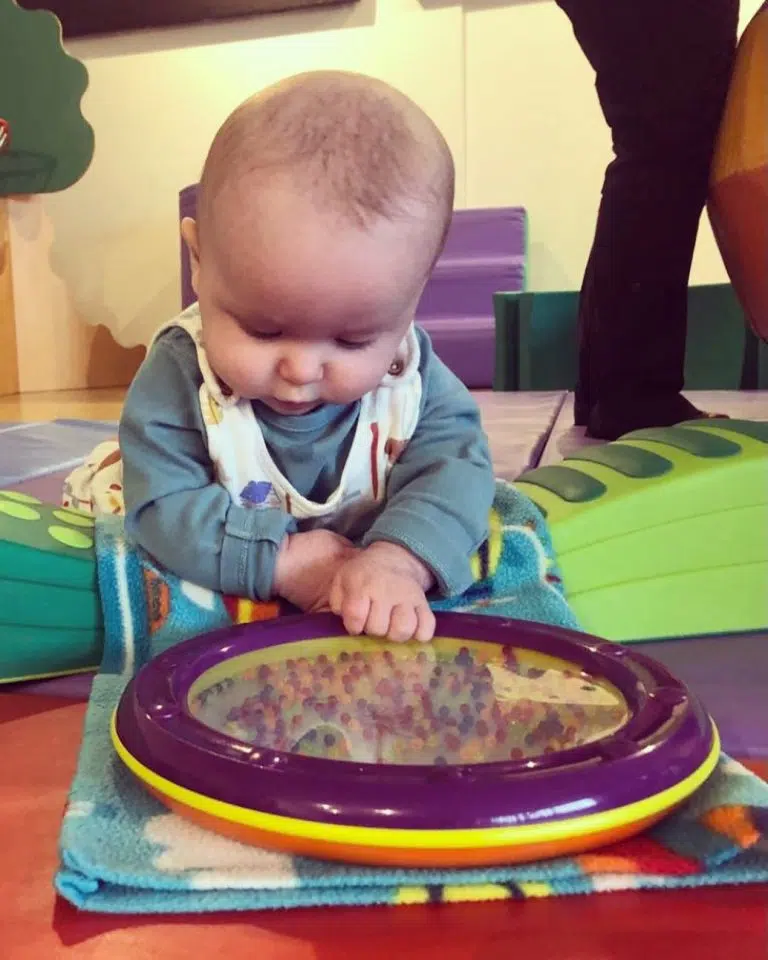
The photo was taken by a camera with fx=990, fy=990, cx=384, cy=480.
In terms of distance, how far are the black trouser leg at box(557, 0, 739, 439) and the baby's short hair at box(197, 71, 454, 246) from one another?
2.14ft

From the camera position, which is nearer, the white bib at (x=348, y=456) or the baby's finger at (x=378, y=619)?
the baby's finger at (x=378, y=619)

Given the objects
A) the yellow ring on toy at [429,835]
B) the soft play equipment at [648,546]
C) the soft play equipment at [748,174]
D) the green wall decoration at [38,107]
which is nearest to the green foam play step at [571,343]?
the soft play equipment at [748,174]

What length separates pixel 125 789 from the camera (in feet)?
1.52

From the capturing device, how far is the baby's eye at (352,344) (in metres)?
0.62

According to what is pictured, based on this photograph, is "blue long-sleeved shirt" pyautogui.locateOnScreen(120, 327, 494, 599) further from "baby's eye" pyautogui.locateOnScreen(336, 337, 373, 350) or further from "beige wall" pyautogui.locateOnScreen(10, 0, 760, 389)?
"beige wall" pyautogui.locateOnScreen(10, 0, 760, 389)

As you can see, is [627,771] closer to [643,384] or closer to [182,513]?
[182,513]

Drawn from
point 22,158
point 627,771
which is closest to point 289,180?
point 627,771

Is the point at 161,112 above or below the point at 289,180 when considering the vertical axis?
above

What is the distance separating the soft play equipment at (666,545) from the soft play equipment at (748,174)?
1.34 ft

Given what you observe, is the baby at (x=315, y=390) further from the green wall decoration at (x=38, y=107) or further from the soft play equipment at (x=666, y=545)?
the green wall decoration at (x=38, y=107)

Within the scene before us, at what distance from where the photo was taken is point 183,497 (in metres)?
0.69

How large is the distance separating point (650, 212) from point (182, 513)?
833 mm

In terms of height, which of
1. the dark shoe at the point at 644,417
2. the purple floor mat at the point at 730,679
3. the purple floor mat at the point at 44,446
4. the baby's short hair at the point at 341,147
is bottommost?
the purple floor mat at the point at 44,446

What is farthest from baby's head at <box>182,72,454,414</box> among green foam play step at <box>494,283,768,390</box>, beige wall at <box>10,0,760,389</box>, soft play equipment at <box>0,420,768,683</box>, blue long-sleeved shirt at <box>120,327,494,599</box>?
beige wall at <box>10,0,760,389</box>
